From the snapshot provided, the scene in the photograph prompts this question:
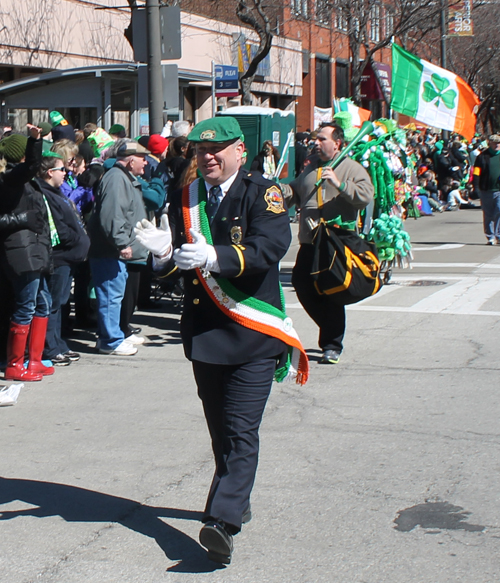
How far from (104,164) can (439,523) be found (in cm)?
519

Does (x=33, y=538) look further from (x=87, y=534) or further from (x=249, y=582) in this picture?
(x=249, y=582)

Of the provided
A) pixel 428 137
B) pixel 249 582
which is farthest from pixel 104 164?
pixel 428 137

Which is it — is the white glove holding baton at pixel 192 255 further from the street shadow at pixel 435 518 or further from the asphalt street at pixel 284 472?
the street shadow at pixel 435 518

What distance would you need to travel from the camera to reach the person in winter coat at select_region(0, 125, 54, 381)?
256 inches

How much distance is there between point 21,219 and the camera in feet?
21.7

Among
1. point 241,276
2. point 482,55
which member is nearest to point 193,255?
point 241,276

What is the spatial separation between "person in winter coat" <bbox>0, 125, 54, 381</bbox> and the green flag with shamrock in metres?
7.47

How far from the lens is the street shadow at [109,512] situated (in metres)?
3.88

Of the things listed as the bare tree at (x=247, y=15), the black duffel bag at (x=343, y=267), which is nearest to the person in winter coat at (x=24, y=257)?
the black duffel bag at (x=343, y=267)

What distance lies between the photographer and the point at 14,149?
6.69 meters

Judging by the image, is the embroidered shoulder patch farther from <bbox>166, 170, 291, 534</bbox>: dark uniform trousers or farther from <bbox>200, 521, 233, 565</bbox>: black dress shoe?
<bbox>200, 521, 233, 565</bbox>: black dress shoe

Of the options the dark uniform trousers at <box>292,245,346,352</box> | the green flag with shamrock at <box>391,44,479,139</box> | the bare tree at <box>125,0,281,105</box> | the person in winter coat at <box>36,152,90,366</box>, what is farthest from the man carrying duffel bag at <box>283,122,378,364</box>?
the bare tree at <box>125,0,281,105</box>

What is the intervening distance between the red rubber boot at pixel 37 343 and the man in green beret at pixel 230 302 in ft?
11.0

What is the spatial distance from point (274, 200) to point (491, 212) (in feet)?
40.6
